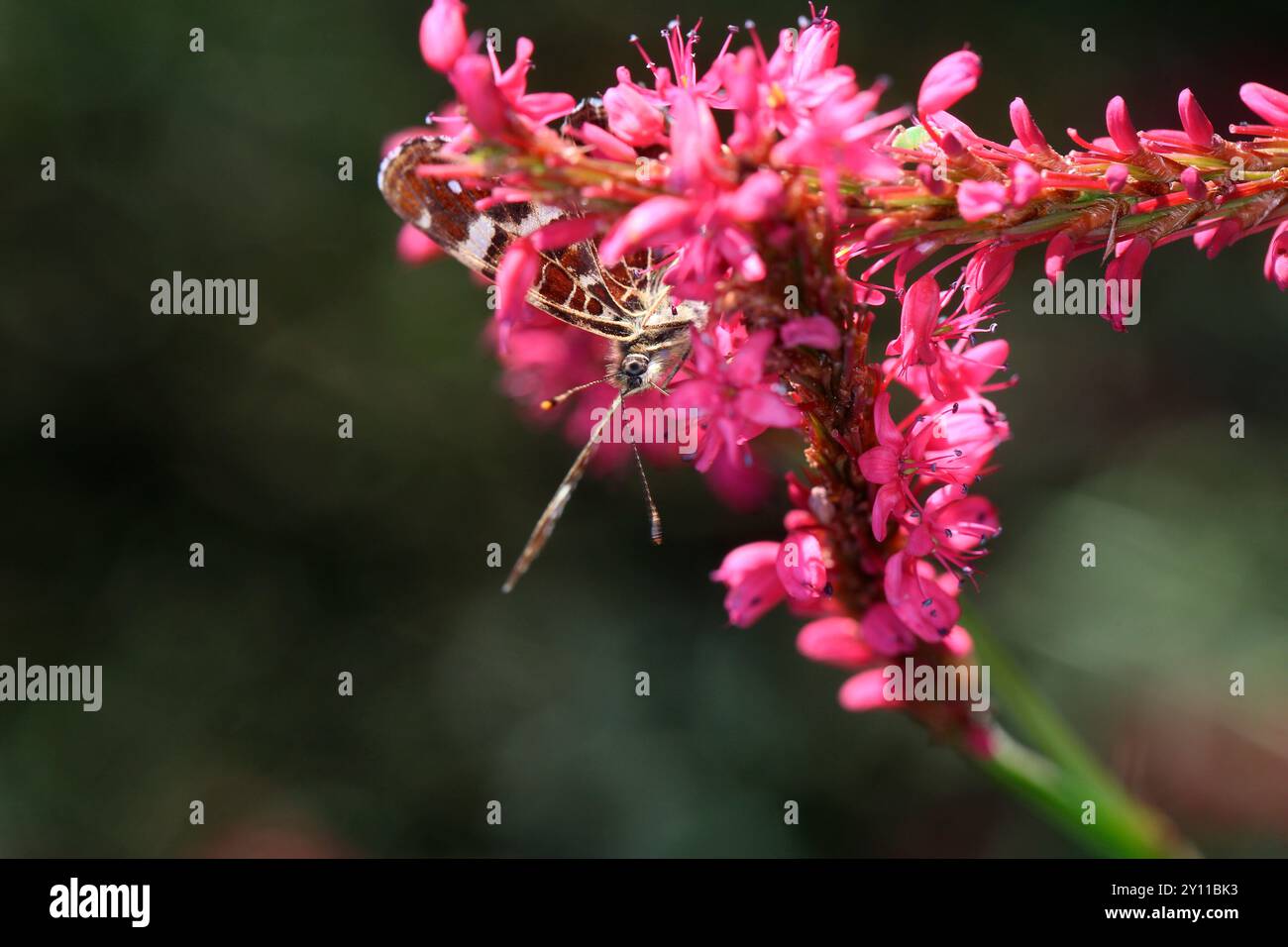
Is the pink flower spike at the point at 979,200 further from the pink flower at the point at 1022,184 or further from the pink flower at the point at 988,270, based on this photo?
the pink flower at the point at 988,270

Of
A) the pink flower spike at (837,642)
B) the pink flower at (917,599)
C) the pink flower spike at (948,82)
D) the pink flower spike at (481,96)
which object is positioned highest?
the pink flower spike at (948,82)

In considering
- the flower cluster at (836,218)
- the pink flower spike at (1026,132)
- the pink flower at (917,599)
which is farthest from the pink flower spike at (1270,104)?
the pink flower at (917,599)

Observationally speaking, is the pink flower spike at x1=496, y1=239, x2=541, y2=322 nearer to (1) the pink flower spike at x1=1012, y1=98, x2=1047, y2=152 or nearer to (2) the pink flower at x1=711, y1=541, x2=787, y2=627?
(2) the pink flower at x1=711, y1=541, x2=787, y2=627

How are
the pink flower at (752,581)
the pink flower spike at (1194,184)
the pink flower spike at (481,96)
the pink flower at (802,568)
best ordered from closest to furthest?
1. the pink flower spike at (481,96)
2. the pink flower spike at (1194,184)
3. the pink flower at (802,568)
4. the pink flower at (752,581)

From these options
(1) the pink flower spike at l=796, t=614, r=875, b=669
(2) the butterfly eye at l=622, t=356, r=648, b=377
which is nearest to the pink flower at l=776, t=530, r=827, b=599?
(1) the pink flower spike at l=796, t=614, r=875, b=669

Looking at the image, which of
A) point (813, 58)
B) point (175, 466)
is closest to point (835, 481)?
point (813, 58)

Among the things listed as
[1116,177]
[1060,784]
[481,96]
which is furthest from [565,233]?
[1060,784]
